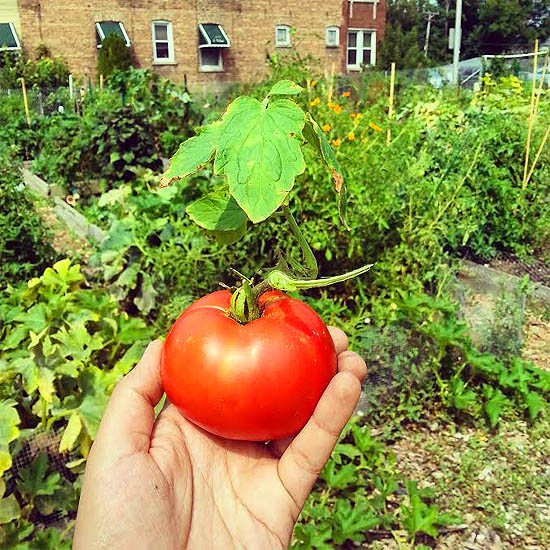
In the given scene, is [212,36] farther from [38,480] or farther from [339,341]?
[339,341]

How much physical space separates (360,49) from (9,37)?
523 inches

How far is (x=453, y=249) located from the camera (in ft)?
17.7

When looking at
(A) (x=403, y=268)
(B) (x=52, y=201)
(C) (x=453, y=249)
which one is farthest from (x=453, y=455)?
(B) (x=52, y=201)

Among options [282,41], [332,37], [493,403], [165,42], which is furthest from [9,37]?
[493,403]

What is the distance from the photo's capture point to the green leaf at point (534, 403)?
10.7ft

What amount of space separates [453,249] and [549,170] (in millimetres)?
1326

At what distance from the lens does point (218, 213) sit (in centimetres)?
127

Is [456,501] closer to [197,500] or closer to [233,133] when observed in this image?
[197,500]

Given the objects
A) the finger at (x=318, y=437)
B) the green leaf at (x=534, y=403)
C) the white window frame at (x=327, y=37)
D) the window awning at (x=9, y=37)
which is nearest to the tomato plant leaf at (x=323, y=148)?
the finger at (x=318, y=437)

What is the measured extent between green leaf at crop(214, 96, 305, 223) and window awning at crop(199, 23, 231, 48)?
21.6 m

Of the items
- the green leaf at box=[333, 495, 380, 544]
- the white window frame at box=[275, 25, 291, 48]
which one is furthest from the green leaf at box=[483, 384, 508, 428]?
the white window frame at box=[275, 25, 291, 48]

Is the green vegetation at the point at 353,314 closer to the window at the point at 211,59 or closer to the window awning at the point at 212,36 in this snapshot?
the window awning at the point at 212,36

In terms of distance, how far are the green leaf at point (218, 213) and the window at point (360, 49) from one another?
25.2 m

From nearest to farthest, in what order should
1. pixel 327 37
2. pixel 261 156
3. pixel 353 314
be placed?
pixel 261 156, pixel 353 314, pixel 327 37
